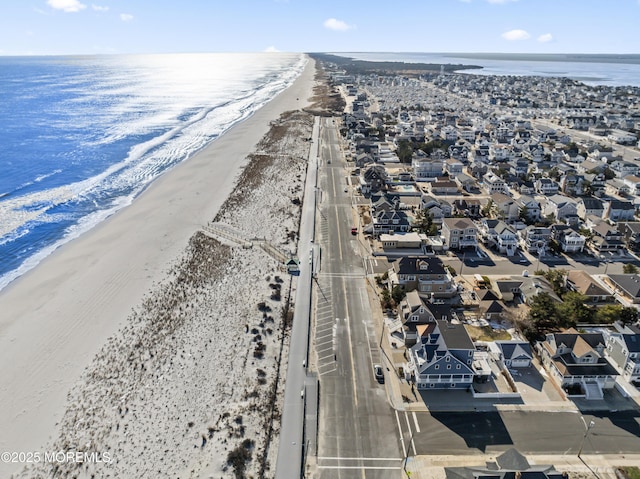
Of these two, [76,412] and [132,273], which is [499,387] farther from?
[132,273]

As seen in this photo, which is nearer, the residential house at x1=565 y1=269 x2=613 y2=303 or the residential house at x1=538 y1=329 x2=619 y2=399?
the residential house at x1=538 y1=329 x2=619 y2=399

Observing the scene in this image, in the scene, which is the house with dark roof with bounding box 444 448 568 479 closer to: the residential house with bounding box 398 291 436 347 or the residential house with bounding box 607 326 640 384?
the residential house with bounding box 398 291 436 347

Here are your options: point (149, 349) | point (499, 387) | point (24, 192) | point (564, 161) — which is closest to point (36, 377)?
point (149, 349)

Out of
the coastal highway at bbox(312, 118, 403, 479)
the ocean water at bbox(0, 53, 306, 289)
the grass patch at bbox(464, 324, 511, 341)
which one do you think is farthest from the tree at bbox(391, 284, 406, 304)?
the ocean water at bbox(0, 53, 306, 289)

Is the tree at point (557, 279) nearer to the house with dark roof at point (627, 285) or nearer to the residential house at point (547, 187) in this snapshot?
the house with dark roof at point (627, 285)

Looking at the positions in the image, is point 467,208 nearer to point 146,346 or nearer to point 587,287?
point 587,287
